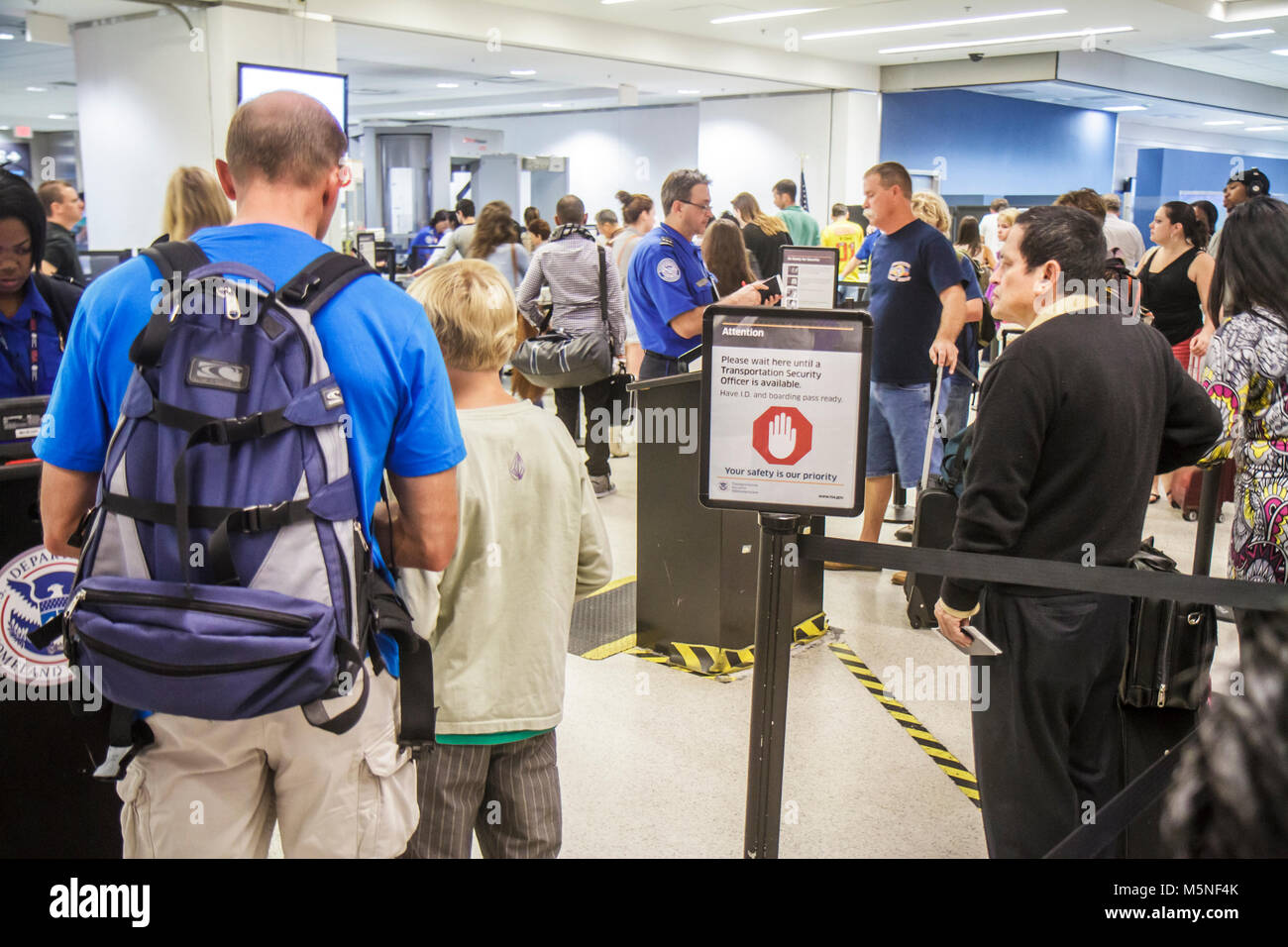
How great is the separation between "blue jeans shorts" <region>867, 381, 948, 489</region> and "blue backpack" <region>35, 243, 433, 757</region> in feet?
11.5

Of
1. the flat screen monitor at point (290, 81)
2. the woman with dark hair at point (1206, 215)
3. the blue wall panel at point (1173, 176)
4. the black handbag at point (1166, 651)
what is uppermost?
the blue wall panel at point (1173, 176)

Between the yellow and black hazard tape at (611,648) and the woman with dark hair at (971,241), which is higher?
the woman with dark hair at (971,241)

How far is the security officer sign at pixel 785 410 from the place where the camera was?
1.91 meters

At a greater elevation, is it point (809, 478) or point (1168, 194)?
point (1168, 194)

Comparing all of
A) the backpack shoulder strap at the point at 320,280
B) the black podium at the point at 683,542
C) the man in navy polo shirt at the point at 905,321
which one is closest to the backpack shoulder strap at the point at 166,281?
the backpack shoulder strap at the point at 320,280

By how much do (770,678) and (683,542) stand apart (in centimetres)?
177

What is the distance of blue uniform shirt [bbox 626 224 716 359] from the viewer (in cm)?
461

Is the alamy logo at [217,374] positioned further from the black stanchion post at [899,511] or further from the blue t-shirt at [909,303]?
the black stanchion post at [899,511]

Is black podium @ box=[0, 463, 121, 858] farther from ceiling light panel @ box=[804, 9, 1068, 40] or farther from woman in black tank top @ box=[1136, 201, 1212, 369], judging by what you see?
ceiling light panel @ box=[804, 9, 1068, 40]

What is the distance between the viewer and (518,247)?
7121mm

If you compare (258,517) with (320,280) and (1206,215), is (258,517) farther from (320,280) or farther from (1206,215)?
(1206,215)

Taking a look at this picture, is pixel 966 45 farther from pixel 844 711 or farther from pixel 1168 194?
pixel 844 711

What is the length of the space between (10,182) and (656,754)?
7.52ft
